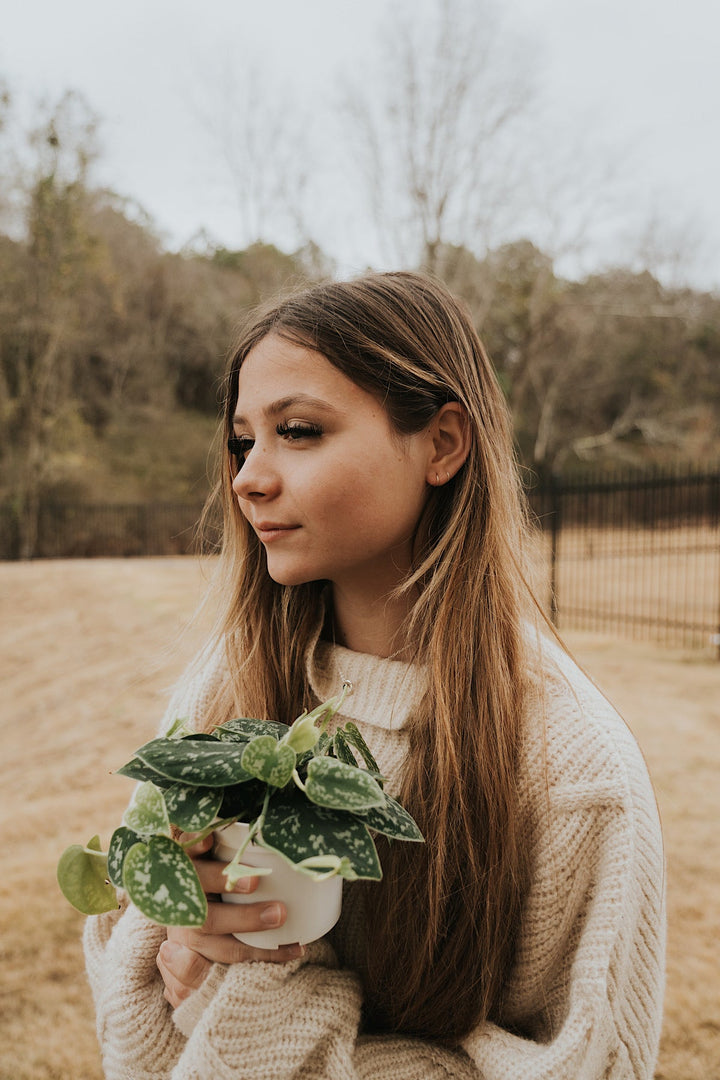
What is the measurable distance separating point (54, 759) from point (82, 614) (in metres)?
3.67

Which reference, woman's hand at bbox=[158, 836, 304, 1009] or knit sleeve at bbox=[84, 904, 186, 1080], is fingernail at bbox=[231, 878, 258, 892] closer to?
woman's hand at bbox=[158, 836, 304, 1009]

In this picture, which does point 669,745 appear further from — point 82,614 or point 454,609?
point 82,614

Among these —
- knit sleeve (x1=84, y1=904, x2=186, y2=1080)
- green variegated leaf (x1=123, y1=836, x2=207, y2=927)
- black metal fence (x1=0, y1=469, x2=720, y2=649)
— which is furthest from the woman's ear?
black metal fence (x1=0, y1=469, x2=720, y2=649)

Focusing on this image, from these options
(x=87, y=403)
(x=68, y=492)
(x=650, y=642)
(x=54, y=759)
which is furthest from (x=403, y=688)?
(x=87, y=403)

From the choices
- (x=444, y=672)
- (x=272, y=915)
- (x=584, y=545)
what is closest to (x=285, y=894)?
(x=272, y=915)

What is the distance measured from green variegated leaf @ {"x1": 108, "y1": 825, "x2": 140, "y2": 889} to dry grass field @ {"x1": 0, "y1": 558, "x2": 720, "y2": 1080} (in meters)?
0.63

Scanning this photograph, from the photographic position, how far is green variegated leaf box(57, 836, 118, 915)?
902 millimetres

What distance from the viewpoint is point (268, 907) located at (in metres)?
0.92

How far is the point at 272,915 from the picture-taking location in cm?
92

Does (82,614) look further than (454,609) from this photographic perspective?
Yes

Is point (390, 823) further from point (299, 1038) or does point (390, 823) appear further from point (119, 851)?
point (299, 1038)

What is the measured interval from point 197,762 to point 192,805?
0.05 m

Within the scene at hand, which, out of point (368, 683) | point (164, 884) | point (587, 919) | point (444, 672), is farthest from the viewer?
point (368, 683)

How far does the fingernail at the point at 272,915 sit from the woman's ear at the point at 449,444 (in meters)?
0.70
